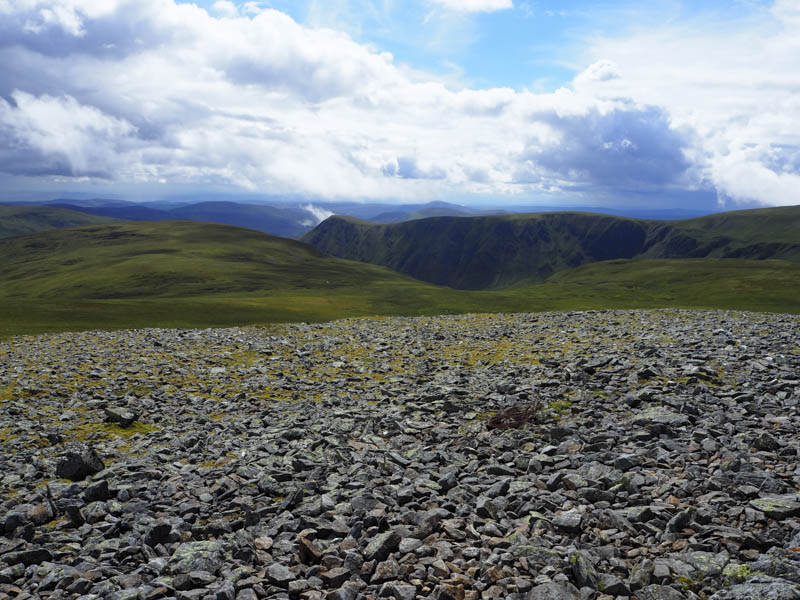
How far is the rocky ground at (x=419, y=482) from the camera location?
9.13 metres

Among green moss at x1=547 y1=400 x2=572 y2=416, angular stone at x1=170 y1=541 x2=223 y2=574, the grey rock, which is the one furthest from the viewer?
green moss at x1=547 y1=400 x2=572 y2=416

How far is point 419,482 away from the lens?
13359mm

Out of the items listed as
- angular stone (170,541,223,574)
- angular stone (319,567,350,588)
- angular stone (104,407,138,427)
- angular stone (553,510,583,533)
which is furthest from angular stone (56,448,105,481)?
angular stone (553,510,583,533)

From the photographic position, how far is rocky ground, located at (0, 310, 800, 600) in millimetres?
9133

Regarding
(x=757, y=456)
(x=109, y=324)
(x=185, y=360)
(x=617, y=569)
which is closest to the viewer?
(x=617, y=569)

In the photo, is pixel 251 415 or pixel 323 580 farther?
pixel 251 415

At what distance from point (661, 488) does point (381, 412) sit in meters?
Answer: 12.2

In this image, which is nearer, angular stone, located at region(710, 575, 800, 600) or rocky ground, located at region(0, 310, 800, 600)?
angular stone, located at region(710, 575, 800, 600)

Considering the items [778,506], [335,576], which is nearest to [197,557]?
[335,576]

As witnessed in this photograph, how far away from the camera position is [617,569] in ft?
29.5

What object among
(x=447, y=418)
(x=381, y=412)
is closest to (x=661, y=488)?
(x=447, y=418)

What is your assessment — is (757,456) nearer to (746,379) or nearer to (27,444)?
(746,379)

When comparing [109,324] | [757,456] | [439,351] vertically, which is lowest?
[109,324]

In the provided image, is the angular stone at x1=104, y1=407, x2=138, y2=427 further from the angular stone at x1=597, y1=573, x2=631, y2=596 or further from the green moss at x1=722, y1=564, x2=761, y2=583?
the green moss at x1=722, y1=564, x2=761, y2=583
